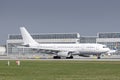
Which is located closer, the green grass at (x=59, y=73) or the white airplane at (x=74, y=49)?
the green grass at (x=59, y=73)

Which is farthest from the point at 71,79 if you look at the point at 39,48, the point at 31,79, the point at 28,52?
the point at 28,52

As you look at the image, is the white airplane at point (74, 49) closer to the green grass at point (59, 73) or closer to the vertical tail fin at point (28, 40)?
the vertical tail fin at point (28, 40)

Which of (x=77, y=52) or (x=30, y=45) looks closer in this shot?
(x=77, y=52)

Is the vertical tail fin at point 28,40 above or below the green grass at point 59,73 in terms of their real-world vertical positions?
above

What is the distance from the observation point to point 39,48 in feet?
404

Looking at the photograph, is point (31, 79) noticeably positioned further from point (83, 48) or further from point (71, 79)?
point (83, 48)

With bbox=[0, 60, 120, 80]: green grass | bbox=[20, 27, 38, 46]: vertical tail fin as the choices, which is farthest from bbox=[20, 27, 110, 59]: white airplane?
bbox=[0, 60, 120, 80]: green grass

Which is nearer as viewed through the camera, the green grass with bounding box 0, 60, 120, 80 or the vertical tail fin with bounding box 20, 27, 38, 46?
the green grass with bounding box 0, 60, 120, 80

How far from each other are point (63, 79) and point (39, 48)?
87.2 meters

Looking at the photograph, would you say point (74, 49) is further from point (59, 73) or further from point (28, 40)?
point (59, 73)

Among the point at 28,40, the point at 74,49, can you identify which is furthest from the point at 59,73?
the point at 28,40

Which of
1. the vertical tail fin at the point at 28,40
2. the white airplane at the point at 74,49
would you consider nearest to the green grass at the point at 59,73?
the white airplane at the point at 74,49

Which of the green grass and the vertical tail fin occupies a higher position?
the vertical tail fin

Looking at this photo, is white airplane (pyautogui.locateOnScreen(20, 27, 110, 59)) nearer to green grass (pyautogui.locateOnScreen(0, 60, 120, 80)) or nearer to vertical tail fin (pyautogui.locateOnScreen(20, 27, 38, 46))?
vertical tail fin (pyautogui.locateOnScreen(20, 27, 38, 46))
